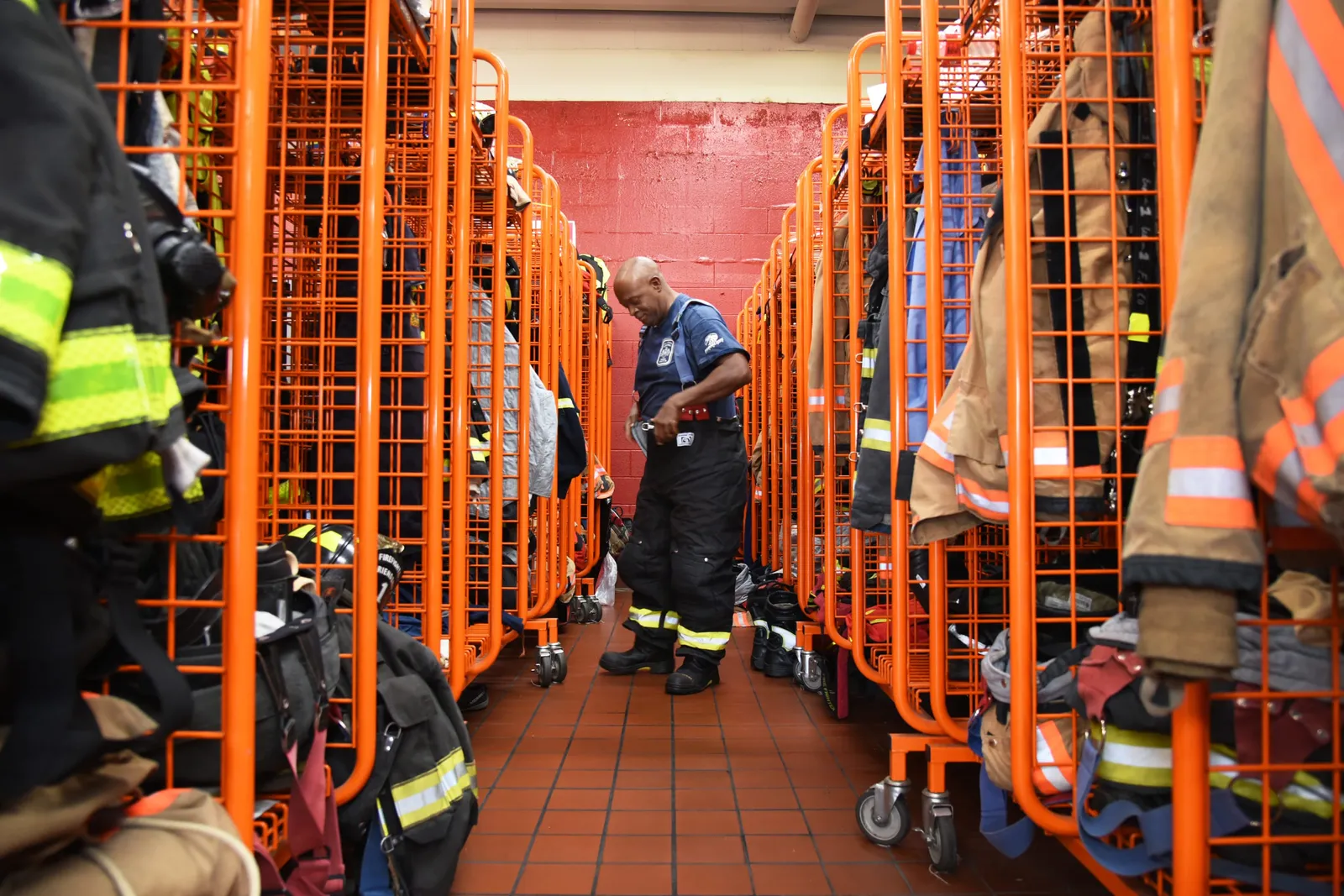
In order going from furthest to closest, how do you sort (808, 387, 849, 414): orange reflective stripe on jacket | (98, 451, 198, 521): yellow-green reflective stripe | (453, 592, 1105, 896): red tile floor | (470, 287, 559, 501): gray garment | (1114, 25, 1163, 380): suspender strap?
(808, 387, 849, 414): orange reflective stripe on jacket < (470, 287, 559, 501): gray garment < (453, 592, 1105, 896): red tile floor < (1114, 25, 1163, 380): suspender strap < (98, 451, 198, 521): yellow-green reflective stripe

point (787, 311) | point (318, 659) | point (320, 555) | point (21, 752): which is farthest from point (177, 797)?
point (787, 311)

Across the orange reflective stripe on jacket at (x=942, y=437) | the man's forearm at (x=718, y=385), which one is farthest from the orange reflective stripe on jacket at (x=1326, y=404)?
the man's forearm at (x=718, y=385)

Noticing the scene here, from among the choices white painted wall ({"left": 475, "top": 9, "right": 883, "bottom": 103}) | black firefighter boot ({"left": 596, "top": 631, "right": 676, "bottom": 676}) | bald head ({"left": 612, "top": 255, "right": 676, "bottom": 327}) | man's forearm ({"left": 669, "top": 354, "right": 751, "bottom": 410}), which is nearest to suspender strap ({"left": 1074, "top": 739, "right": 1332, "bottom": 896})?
man's forearm ({"left": 669, "top": 354, "right": 751, "bottom": 410})

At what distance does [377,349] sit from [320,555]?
0.47 m

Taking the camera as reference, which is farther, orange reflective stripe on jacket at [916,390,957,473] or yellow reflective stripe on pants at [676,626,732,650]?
yellow reflective stripe on pants at [676,626,732,650]

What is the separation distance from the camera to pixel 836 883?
2.09m

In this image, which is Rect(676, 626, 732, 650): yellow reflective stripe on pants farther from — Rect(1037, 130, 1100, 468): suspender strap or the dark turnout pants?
Rect(1037, 130, 1100, 468): suspender strap

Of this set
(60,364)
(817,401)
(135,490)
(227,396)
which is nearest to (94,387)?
(60,364)

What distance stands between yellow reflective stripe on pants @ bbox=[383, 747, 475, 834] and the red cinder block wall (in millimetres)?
5524

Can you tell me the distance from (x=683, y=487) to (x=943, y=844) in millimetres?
2171

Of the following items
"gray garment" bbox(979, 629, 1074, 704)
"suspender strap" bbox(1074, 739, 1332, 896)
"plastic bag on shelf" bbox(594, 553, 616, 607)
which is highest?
"gray garment" bbox(979, 629, 1074, 704)

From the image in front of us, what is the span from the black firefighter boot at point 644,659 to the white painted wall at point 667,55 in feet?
16.9

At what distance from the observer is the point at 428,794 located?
1808 millimetres

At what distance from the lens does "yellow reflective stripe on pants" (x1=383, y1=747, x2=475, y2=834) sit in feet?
5.85
